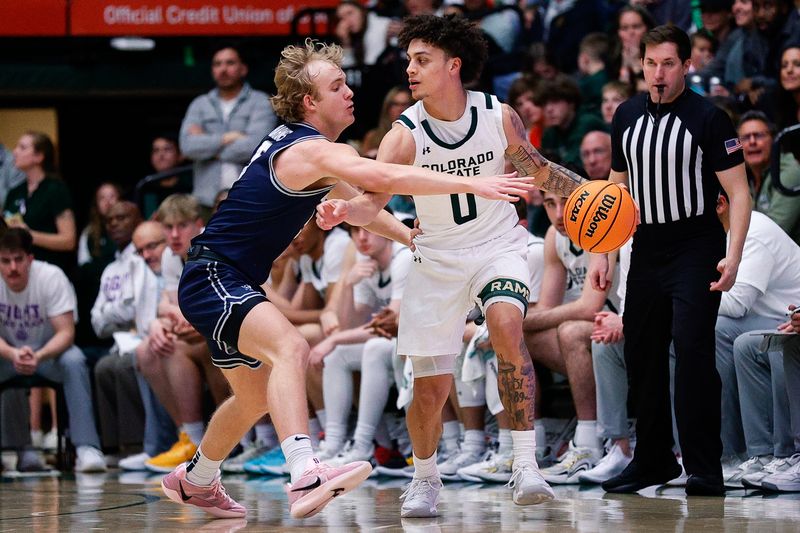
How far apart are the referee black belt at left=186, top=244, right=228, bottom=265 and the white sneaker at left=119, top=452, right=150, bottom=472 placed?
15.0 feet

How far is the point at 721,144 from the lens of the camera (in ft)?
22.0

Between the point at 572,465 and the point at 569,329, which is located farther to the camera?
the point at 569,329

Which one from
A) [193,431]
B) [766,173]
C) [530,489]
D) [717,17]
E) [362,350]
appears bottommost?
[193,431]

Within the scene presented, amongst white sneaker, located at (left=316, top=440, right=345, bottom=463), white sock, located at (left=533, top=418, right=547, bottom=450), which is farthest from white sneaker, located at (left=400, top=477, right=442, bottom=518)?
white sneaker, located at (left=316, top=440, right=345, bottom=463)

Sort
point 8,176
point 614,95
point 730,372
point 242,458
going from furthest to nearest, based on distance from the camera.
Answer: point 8,176 → point 242,458 → point 614,95 → point 730,372

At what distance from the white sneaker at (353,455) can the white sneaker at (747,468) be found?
104 inches

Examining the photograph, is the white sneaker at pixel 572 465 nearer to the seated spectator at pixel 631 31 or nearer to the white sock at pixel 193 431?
the white sock at pixel 193 431

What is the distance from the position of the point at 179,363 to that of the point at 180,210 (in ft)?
3.88

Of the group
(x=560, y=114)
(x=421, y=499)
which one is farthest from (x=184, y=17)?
(x=421, y=499)

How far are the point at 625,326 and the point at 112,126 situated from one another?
9440 millimetres

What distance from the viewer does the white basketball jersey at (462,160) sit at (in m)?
6.23

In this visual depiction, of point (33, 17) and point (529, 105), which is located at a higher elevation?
point (33, 17)

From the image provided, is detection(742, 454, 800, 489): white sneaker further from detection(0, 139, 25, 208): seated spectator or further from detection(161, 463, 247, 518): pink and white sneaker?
detection(0, 139, 25, 208): seated spectator

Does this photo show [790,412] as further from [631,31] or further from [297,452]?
[631,31]
